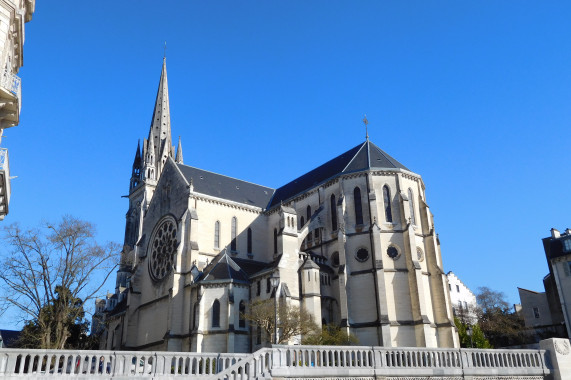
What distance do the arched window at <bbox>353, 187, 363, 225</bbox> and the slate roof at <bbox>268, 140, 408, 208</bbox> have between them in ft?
5.89

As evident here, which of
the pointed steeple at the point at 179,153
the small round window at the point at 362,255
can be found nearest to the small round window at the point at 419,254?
the small round window at the point at 362,255

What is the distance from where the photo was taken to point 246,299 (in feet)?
109

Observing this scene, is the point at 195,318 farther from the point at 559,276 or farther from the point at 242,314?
the point at 559,276

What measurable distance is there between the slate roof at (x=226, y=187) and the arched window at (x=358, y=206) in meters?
10.7

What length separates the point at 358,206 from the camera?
3712 centimetres

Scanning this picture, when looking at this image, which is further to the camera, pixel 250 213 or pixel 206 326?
pixel 250 213

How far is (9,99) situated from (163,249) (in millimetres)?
28110

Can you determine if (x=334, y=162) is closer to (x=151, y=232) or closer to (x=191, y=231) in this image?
(x=191, y=231)

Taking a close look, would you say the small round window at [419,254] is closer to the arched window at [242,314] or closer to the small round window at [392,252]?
the small round window at [392,252]

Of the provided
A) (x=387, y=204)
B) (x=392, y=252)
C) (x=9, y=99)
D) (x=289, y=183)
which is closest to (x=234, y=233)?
(x=289, y=183)

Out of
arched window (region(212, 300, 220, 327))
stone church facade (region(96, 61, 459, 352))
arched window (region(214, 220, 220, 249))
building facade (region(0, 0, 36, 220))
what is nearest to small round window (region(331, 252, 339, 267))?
stone church facade (region(96, 61, 459, 352))

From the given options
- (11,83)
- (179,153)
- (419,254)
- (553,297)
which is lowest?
(553,297)

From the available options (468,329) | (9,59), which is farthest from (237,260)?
(9,59)

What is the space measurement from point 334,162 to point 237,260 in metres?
12.7
